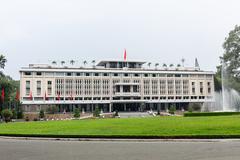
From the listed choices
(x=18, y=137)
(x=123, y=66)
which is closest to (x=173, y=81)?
(x=123, y=66)

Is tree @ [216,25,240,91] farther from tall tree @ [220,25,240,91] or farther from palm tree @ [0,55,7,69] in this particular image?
palm tree @ [0,55,7,69]

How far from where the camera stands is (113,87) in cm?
10394

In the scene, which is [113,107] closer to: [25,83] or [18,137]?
[25,83]

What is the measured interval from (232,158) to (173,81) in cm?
9781

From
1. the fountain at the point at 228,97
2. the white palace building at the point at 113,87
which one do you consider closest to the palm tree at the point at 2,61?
the white palace building at the point at 113,87

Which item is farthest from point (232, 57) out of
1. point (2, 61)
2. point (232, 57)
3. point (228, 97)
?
point (2, 61)

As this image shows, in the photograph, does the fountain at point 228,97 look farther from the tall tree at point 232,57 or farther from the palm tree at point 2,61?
the palm tree at point 2,61

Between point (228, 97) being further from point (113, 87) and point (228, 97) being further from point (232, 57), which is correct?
point (113, 87)

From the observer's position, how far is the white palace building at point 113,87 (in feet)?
325

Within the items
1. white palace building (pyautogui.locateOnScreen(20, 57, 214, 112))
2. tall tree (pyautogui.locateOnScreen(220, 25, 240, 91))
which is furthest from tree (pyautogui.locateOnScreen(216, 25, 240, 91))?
white palace building (pyautogui.locateOnScreen(20, 57, 214, 112))

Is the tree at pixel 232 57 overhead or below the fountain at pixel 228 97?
overhead

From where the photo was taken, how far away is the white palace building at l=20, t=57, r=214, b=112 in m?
98.9

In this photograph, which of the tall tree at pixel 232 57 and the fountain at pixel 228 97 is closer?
the fountain at pixel 228 97

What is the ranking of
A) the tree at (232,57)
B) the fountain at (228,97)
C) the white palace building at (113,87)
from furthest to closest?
1. the white palace building at (113,87)
2. the tree at (232,57)
3. the fountain at (228,97)
